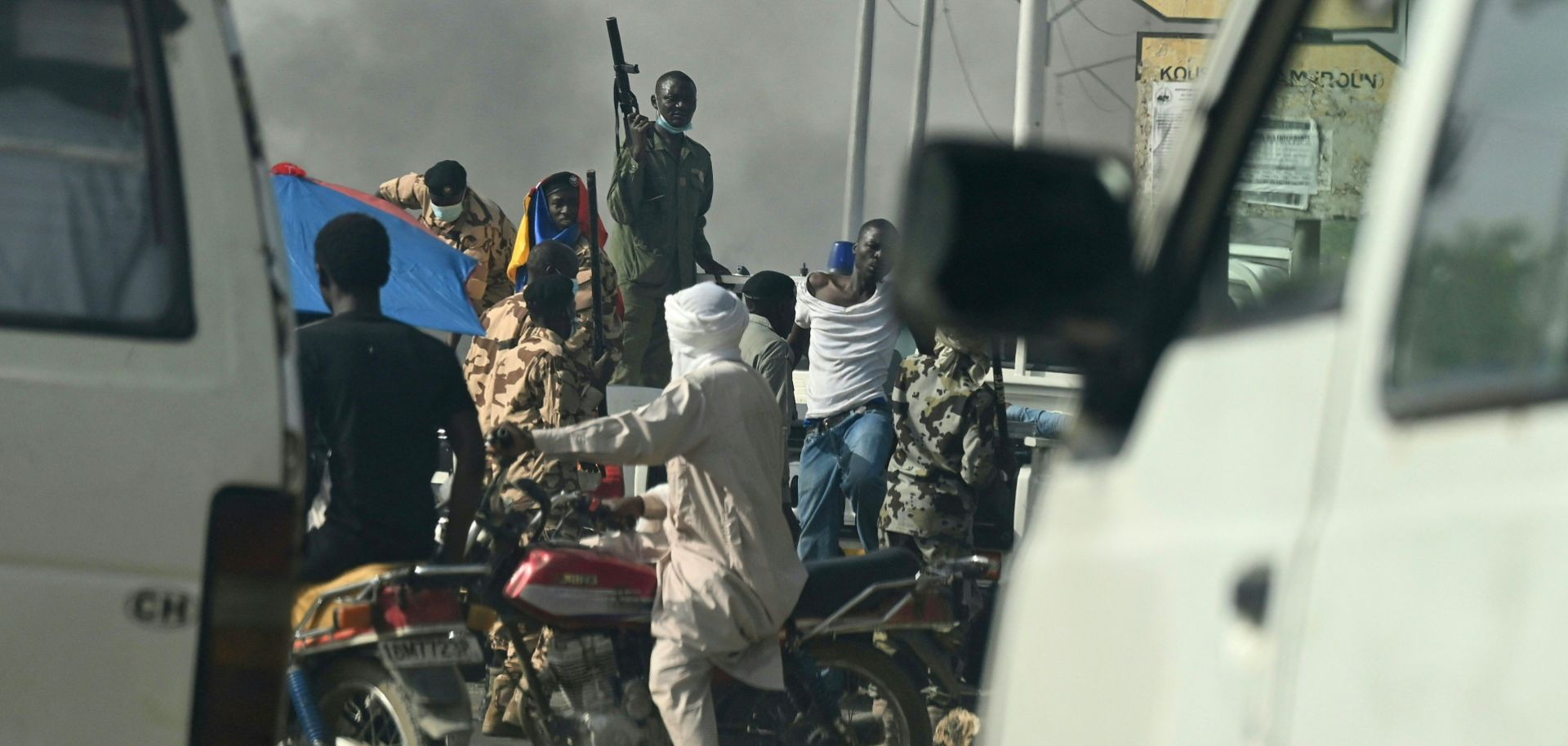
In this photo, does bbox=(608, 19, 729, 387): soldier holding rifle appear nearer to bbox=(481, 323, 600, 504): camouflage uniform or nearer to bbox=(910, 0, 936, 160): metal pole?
bbox=(481, 323, 600, 504): camouflage uniform

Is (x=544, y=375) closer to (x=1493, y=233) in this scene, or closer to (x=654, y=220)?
(x=654, y=220)

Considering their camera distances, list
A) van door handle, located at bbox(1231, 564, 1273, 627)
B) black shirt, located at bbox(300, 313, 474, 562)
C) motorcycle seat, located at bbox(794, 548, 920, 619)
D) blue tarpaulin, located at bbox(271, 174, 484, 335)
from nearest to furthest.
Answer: van door handle, located at bbox(1231, 564, 1273, 627)
black shirt, located at bbox(300, 313, 474, 562)
motorcycle seat, located at bbox(794, 548, 920, 619)
blue tarpaulin, located at bbox(271, 174, 484, 335)

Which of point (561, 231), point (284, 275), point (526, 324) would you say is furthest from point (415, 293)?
point (284, 275)

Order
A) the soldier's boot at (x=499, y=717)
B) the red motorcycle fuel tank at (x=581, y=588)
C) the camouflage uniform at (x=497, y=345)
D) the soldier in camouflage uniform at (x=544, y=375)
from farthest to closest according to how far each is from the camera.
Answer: the camouflage uniform at (x=497, y=345), the soldier in camouflage uniform at (x=544, y=375), the soldier's boot at (x=499, y=717), the red motorcycle fuel tank at (x=581, y=588)

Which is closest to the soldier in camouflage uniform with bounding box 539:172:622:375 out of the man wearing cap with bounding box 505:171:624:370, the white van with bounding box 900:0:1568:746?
the man wearing cap with bounding box 505:171:624:370

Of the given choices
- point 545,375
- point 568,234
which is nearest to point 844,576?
point 545,375

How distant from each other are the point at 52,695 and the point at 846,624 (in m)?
3.22

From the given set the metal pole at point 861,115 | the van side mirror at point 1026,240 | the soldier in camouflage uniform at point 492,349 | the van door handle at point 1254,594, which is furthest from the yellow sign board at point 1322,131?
the metal pole at point 861,115

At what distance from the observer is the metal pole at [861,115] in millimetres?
20000

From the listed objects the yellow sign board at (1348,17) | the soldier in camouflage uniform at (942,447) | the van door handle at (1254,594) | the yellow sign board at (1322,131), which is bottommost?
the soldier in camouflage uniform at (942,447)

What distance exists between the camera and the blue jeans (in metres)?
7.71

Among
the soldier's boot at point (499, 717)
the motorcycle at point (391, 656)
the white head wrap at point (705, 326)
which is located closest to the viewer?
the motorcycle at point (391, 656)

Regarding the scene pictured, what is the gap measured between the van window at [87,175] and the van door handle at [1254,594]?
1698 mm

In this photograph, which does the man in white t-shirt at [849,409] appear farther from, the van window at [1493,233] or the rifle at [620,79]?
the van window at [1493,233]
